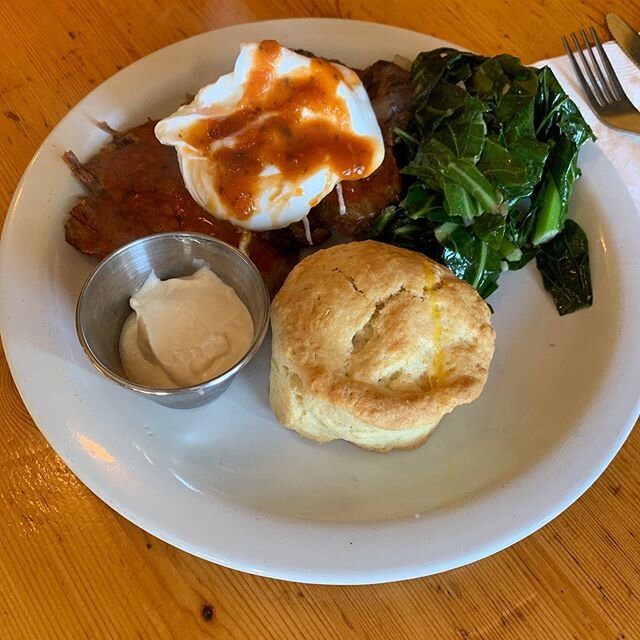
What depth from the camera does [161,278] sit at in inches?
Answer: 92.5

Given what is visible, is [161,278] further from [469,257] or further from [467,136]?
[467,136]

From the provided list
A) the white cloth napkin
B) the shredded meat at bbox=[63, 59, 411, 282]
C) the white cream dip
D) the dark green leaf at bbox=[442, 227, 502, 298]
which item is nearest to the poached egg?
the shredded meat at bbox=[63, 59, 411, 282]

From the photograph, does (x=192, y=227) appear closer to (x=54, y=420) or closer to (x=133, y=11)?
(x=54, y=420)

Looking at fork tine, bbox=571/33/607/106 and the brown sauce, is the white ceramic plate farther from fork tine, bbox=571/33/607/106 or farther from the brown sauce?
the brown sauce

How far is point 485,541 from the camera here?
1.92 m

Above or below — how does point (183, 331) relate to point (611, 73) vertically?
above

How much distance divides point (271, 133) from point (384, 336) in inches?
34.7

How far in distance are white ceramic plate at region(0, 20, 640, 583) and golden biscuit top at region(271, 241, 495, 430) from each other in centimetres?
32

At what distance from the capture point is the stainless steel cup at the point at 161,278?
2.07 m

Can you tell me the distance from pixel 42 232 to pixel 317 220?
105 cm

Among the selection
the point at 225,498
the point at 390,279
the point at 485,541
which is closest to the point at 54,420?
the point at 225,498

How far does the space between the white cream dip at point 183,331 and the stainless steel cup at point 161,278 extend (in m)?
0.04

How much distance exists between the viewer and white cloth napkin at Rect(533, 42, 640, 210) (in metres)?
2.74

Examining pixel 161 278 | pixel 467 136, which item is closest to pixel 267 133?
pixel 161 278
